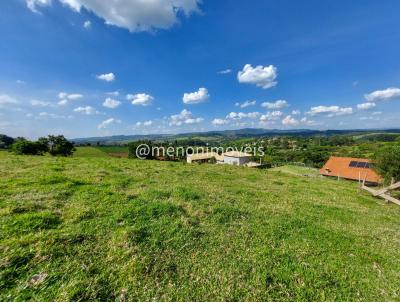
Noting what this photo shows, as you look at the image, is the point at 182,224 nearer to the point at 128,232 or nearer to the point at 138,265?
the point at 128,232

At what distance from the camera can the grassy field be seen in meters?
3.17

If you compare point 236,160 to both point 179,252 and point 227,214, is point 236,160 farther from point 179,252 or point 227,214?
point 179,252

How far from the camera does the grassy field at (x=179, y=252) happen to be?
125 inches

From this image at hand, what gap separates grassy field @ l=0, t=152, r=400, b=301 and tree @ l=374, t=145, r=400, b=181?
10.7m

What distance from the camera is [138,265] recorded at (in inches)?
142

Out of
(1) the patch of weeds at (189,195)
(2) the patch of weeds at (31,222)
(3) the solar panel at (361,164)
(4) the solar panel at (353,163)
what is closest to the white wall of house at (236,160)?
(4) the solar panel at (353,163)

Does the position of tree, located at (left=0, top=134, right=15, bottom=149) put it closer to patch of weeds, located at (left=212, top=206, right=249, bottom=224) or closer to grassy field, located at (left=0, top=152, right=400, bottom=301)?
grassy field, located at (left=0, top=152, right=400, bottom=301)

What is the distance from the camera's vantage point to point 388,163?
15227mm

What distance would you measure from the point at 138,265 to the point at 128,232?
3.59 ft

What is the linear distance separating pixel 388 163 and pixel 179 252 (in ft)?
61.5

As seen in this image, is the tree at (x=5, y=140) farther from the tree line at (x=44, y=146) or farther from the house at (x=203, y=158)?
the house at (x=203, y=158)

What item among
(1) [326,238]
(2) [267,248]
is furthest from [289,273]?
(1) [326,238]

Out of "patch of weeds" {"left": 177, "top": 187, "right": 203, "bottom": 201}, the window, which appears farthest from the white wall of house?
"patch of weeds" {"left": 177, "top": 187, "right": 203, "bottom": 201}

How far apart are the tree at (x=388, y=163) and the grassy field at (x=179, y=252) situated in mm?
10679
